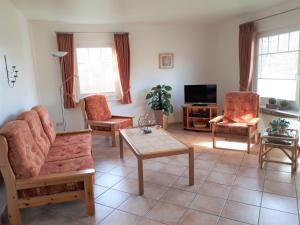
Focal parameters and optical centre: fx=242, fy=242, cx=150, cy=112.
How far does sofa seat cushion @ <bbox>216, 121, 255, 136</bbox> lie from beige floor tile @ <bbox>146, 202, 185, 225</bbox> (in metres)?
1.95

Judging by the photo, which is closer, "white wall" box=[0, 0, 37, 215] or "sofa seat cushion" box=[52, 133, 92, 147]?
"white wall" box=[0, 0, 37, 215]

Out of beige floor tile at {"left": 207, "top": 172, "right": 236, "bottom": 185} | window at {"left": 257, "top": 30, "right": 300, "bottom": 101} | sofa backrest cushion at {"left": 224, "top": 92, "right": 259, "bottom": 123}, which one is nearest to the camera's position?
beige floor tile at {"left": 207, "top": 172, "right": 236, "bottom": 185}

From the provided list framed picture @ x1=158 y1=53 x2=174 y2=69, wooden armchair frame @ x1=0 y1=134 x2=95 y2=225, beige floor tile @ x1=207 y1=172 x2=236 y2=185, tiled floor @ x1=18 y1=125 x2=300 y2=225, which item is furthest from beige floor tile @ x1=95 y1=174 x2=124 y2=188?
framed picture @ x1=158 y1=53 x2=174 y2=69

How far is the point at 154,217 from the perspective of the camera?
2252 mm

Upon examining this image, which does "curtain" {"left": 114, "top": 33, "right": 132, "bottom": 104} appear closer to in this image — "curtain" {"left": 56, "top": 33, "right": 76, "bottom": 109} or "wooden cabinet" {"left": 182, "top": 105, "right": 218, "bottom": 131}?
"curtain" {"left": 56, "top": 33, "right": 76, "bottom": 109}

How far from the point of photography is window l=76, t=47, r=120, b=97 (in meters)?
5.15

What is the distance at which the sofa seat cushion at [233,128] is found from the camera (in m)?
3.82

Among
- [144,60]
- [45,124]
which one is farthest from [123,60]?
[45,124]

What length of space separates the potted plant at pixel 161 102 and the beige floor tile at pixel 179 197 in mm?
2680

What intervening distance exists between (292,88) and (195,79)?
2.31m

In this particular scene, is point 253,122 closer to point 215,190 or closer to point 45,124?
point 215,190

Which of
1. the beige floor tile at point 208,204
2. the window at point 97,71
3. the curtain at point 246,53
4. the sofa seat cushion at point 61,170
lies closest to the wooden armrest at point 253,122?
the curtain at point 246,53

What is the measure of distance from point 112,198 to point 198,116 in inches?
122

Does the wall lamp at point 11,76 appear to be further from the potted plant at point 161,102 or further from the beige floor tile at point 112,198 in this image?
the potted plant at point 161,102
